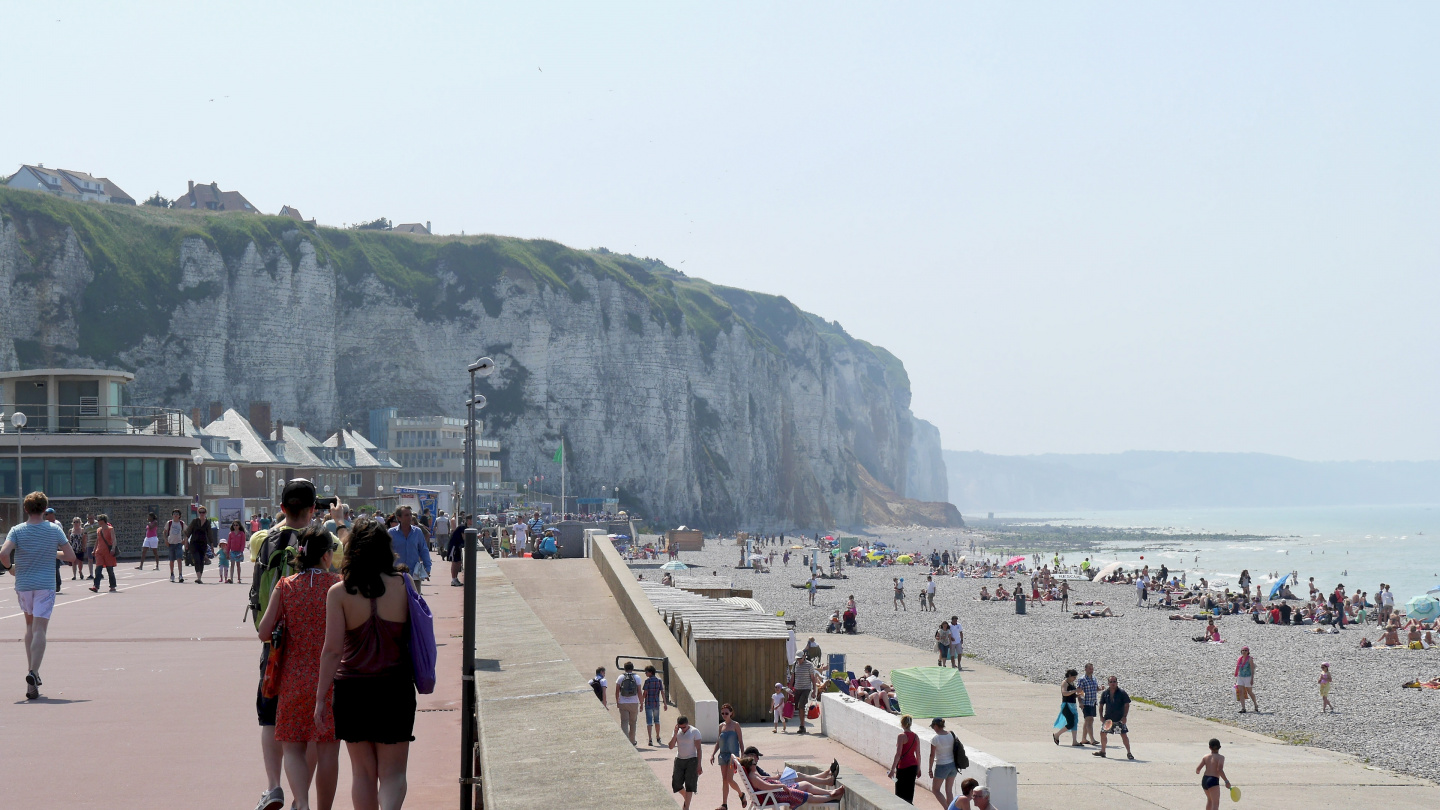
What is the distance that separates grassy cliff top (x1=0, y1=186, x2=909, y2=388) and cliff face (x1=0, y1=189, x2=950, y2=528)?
0.22 m

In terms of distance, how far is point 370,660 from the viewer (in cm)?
461

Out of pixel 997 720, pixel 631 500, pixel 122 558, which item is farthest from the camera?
pixel 631 500

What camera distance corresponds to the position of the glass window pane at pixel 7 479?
105ft

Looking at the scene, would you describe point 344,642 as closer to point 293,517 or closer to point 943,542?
point 293,517

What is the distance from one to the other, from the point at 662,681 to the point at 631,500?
→ 4105 inches

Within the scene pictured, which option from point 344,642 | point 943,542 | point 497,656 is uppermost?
point 344,642

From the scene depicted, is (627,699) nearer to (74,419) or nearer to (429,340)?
(74,419)

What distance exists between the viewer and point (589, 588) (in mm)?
21484

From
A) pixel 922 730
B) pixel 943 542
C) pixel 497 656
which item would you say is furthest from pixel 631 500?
pixel 497 656

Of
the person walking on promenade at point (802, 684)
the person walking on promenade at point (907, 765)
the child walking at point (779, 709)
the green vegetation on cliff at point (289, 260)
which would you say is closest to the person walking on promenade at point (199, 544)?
the child walking at point (779, 709)

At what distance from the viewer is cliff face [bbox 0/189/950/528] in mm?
94062

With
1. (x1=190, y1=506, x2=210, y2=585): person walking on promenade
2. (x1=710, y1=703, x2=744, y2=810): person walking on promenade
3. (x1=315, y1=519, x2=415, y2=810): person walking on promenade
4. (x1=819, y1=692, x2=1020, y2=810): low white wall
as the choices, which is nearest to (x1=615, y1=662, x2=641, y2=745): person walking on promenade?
(x1=710, y1=703, x2=744, y2=810): person walking on promenade

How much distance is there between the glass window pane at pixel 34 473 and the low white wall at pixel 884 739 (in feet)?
81.2

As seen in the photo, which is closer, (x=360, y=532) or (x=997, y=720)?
(x=360, y=532)
